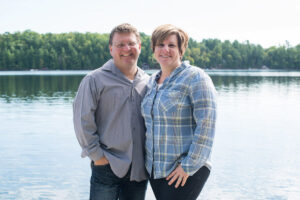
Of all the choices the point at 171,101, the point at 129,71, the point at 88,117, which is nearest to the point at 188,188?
the point at 171,101

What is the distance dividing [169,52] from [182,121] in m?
0.63

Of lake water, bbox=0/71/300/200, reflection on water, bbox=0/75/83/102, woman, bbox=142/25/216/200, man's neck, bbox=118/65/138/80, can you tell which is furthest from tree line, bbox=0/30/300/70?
woman, bbox=142/25/216/200

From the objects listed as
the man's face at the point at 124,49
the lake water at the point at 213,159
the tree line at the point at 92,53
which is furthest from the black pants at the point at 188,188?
the tree line at the point at 92,53

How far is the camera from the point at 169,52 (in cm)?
307

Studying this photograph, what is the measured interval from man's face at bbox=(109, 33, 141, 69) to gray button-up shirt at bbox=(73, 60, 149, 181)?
13 cm

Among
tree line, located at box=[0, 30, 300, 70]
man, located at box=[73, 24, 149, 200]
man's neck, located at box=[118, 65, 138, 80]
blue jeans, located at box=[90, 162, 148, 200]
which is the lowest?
blue jeans, located at box=[90, 162, 148, 200]

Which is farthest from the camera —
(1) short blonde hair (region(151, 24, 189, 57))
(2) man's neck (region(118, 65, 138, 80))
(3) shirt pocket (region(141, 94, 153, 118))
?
(2) man's neck (region(118, 65, 138, 80))

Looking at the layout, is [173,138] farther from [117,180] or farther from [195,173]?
[117,180]

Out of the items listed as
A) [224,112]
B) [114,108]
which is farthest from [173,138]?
[224,112]

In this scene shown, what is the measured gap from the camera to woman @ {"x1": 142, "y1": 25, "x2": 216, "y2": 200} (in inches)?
113

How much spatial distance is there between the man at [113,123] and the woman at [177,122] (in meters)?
0.22

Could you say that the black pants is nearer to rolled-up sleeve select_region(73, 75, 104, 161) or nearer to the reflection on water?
rolled-up sleeve select_region(73, 75, 104, 161)

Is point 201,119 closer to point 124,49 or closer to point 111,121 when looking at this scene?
point 111,121

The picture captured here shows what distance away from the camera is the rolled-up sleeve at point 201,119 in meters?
2.84
